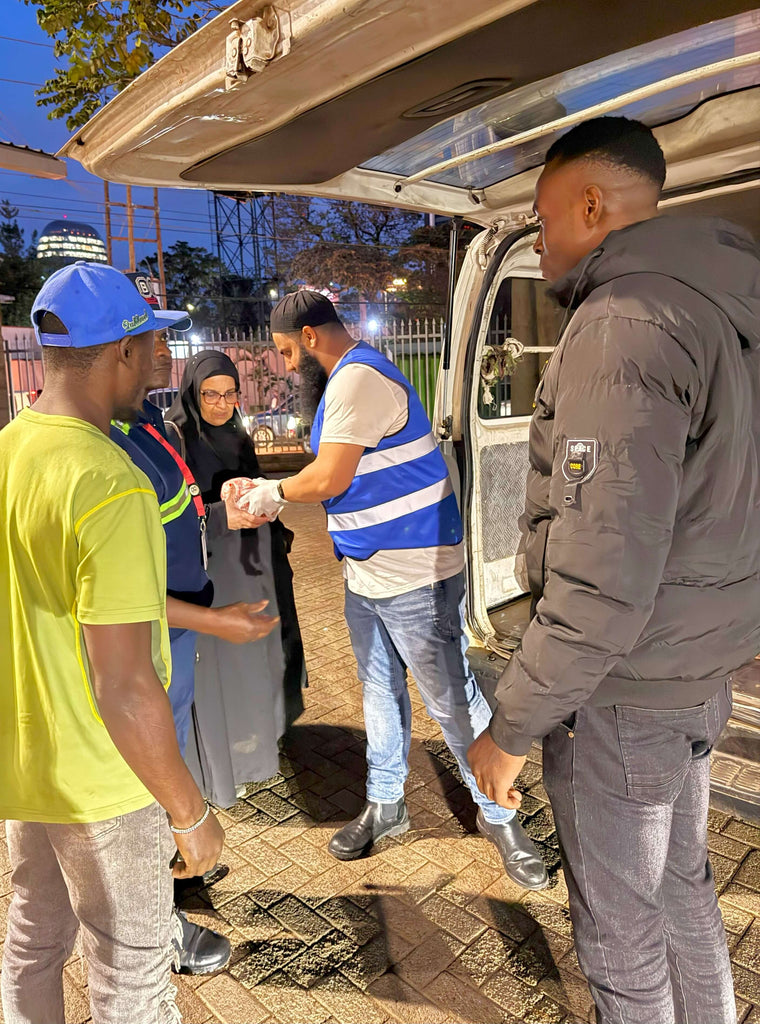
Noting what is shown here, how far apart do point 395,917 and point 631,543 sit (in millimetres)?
1952

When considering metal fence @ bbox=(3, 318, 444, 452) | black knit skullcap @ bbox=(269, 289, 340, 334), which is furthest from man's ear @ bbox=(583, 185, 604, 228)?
metal fence @ bbox=(3, 318, 444, 452)

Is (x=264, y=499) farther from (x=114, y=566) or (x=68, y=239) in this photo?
(x=68, y=239)

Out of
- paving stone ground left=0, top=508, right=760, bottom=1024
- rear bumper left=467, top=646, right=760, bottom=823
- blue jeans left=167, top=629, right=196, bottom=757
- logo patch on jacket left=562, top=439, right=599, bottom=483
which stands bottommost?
paving stone ground left=0, top=508, right=760, bottom=1024

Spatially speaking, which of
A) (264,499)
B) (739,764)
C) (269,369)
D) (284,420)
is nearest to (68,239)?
(269,369)

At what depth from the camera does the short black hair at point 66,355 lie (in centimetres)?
162

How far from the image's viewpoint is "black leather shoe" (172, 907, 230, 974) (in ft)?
7.93

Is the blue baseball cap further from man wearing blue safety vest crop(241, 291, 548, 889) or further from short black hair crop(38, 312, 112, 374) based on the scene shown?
man wearing blue safety vest crop(241, 291, 548, 889)

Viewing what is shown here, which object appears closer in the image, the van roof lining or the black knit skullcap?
the van roof lining

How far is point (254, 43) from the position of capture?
141cm

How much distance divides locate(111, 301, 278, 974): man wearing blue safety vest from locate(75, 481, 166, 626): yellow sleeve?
76 centimetres

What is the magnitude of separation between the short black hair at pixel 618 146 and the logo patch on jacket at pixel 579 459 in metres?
0.68

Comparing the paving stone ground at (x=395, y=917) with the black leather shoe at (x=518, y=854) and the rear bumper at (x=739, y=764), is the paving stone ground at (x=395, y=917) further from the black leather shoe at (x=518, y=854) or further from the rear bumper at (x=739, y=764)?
the rear bumper at (x=739, y=764)

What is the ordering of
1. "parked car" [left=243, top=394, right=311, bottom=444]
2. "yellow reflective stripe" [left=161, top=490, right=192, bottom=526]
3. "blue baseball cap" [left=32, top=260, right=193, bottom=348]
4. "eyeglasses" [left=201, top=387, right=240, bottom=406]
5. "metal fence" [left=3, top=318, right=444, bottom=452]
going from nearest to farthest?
"blue baseball cap" [left=32, top=260, right=193, bottom=348], "yellow reflective stripe" [left=161, top=490, right=192, bottom=526], "eyeglasses" [left=201, top=387, right=240, bottom=406], "metal fence" [left=3, top=318, right=444, bottom=452], "parked car" [left=243, top=394, right=311, bottom=444]

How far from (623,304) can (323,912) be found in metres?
2.39
